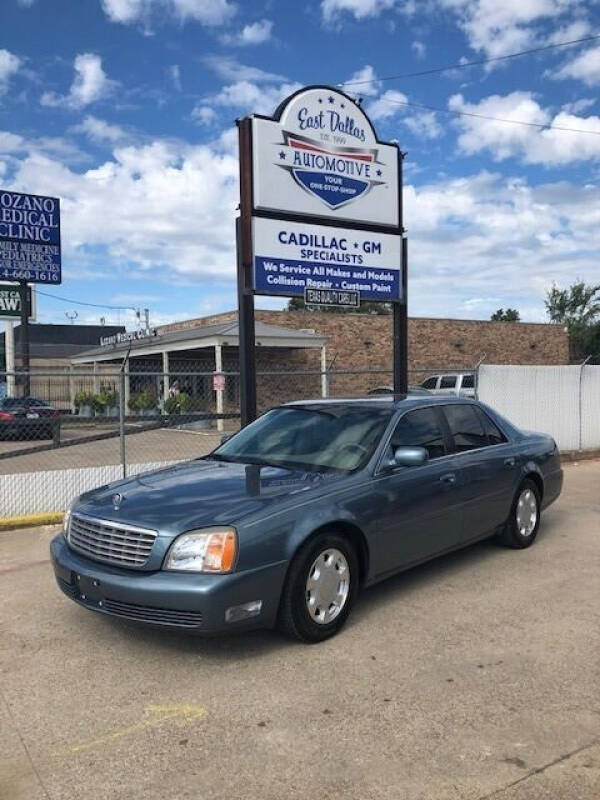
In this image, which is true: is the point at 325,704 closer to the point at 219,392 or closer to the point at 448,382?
the point at 219,392

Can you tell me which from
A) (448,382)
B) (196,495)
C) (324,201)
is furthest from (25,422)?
(448,382)

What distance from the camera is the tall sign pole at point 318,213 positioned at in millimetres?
8555

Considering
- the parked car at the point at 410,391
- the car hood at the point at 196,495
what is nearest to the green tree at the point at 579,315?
the parked car at the point at 410,391

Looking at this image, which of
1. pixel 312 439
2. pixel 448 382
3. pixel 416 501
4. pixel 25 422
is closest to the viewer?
pixel 416 501

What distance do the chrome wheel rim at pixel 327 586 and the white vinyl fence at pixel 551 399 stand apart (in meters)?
8.08

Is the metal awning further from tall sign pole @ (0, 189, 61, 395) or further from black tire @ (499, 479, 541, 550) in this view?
black tire @ (499, 479, 541, 550)

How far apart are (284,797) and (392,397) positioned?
373 centimetres

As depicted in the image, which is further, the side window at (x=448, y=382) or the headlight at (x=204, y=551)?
the side window at (x=448, y=382)

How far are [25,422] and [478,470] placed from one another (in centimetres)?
672

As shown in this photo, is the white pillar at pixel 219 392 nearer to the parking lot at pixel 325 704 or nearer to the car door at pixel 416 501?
the car door at pixel 416 501

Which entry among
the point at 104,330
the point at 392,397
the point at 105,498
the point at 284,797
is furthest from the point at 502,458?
the point at 104,330

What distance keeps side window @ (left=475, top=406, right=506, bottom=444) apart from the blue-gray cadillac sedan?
0.03 m

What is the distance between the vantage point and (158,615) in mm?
3838

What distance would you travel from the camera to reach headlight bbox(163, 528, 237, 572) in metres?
3.84
